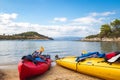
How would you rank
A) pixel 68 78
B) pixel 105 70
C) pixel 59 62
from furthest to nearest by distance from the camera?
1. pixel 59 62
2. pixel 68 78
3. pixel 105 70

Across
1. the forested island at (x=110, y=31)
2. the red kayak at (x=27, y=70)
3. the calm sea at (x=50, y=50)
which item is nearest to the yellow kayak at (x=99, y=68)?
the red kayak at (x=27, y=70)

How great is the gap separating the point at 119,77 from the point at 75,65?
4.56 m

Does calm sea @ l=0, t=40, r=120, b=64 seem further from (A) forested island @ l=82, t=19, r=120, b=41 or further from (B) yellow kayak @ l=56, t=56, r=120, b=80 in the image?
(A) forested island @ l=82, t=19, r=120, b=41

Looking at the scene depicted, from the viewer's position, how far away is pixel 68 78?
12.4 metres

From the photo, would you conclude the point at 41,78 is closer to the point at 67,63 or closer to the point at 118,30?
the point at 67,63

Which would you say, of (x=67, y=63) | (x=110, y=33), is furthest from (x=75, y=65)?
(x=110, y=33)

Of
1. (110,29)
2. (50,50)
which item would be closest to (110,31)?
(110,29)

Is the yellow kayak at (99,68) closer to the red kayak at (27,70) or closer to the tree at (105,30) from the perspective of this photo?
the red kayak at (27,70)

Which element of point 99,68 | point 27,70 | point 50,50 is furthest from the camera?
point 50,50

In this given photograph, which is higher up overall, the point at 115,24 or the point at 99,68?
the point at 115,24

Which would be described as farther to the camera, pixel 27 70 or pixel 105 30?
pixel 105 30

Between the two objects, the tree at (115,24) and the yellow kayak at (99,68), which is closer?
the yellow kayak at (99,68)

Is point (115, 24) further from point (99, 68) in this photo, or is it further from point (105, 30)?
point (99, 68)

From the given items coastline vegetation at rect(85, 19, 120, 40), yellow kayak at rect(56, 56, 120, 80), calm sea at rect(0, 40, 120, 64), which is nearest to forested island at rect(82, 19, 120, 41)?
coastline vegetation at rect(85, 19, 120, 40)
